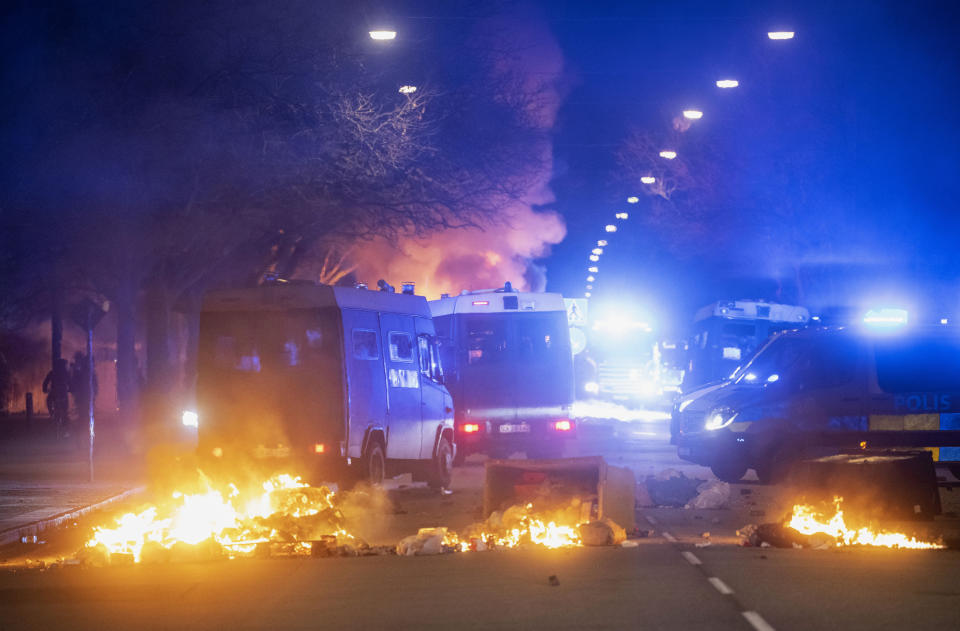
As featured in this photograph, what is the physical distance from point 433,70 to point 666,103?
771 inches

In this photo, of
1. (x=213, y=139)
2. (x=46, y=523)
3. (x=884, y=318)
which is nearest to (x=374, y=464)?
(x=46, y=523)

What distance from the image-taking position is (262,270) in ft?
130

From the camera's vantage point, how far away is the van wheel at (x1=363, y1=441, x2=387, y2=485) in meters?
19.1

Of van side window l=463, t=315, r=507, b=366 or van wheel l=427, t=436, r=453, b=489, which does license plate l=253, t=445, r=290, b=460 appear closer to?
van wheel l=427, t=436, r=453, b=489

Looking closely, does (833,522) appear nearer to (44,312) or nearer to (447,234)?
(447,234)

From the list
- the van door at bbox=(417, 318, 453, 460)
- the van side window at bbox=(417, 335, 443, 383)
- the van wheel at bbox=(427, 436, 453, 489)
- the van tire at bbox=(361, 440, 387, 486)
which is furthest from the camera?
the van wheel at bbox=(427, 436, 453, 489)

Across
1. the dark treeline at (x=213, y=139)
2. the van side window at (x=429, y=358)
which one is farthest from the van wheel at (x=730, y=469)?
the dark treeline at (x=213, y=139)

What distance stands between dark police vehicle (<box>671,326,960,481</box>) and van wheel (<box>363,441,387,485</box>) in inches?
207

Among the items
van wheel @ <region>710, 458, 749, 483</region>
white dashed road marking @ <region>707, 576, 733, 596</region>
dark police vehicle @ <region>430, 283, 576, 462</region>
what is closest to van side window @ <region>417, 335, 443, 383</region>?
dark police vehicle @ <region>430, 283, 576, 462</region>

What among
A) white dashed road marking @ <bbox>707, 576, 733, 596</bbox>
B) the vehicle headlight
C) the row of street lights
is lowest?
white dashed road marking @ <bbox>707, 576, 733, 596</bbox>

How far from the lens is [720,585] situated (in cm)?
1063

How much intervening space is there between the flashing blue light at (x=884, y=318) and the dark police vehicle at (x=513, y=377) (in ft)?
17.9

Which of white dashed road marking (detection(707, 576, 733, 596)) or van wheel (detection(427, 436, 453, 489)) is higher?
van wheel (detection(427, 436, 453, 489))

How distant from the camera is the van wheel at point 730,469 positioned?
21438 millimetres
